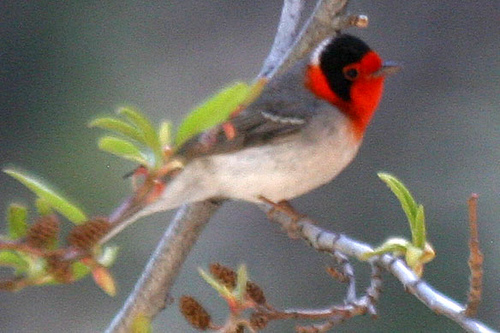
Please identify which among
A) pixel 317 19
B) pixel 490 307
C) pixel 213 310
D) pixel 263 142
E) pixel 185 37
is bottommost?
pixel 490 307

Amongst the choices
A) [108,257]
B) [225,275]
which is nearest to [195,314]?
[225,275]

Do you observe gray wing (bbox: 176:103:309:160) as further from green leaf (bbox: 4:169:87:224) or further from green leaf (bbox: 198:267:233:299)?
green leaf (bbox: 4:169:87:224)

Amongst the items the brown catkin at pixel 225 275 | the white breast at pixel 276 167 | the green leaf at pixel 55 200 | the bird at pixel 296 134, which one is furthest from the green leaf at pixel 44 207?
the white breast at pixel 276 167

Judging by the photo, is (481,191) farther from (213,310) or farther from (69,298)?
(69,298)

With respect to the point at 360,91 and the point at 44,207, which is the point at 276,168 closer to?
the point at 360,91

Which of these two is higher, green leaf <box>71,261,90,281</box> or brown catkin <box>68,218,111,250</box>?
brown catkin <box>68,218,111,250</box>

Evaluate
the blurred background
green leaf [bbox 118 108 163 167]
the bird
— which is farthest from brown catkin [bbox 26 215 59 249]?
the blurred background

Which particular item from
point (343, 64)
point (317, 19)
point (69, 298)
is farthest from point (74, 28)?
point (317, 19)
